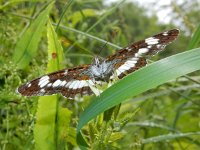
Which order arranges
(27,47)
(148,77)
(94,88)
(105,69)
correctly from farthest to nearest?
(27,47)
(105,69)
(94,88)
(148,77)

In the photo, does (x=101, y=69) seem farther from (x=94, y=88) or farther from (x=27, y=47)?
(x=27, y=47)

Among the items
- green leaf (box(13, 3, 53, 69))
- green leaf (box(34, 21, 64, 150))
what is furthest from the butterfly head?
green leaf (box(13, 3, 53, 69))

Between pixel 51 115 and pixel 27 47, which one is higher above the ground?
pixel 27 47

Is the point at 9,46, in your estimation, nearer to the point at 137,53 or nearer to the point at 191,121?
the point at 137,53

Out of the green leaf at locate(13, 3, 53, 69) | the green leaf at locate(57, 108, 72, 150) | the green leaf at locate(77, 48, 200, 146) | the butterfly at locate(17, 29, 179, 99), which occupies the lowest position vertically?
the green leaf at locate(57, 108, 72, 150)

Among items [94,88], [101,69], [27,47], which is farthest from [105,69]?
[27,47]

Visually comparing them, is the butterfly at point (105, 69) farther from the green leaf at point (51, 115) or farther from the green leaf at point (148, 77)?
the green leaf at point (148, 77)

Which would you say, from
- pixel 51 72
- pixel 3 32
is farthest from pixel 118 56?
pixel 3 32

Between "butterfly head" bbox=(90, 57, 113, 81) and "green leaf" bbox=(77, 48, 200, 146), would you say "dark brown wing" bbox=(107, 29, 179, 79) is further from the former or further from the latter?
"green leaf" bbox=(77, 48, 200, 146)
